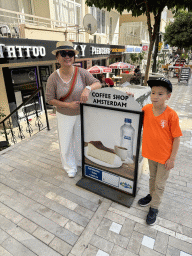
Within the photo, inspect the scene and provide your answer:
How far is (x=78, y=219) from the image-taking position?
94.9 inches

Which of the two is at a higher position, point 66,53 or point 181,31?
point 181,31

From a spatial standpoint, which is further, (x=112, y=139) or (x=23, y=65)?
(x=23, y=65)

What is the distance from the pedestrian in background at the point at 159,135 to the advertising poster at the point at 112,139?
15cm

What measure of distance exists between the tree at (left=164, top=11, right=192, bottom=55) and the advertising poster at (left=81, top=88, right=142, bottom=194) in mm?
19079

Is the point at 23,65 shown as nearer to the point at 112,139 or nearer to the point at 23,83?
the point at 23,83


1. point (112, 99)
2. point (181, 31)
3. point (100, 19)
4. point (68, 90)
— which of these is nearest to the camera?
point (112, 99)

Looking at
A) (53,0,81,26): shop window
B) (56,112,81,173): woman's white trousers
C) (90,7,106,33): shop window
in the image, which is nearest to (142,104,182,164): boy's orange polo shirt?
(56,112,81,173): woman's white trousers

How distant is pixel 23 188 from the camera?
2.99 meters

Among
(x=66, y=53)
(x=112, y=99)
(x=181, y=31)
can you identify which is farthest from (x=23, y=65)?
(x=181, y=31)

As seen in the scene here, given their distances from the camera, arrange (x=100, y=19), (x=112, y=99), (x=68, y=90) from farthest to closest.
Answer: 1. (x=100, y=19)
2. (x=68, y=90)
3. (x=112, y=99)

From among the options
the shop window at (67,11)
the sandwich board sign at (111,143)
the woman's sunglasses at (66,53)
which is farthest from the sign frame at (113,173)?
the shop window at (67,11)

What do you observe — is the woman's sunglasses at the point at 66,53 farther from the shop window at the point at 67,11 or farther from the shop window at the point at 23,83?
the shop window at the point at 67,11

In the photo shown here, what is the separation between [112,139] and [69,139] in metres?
0.88

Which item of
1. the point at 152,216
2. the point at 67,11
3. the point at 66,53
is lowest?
the point at 152,216
